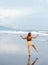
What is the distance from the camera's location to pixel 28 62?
13.5m

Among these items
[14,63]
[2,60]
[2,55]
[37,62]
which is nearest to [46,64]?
[37,62]

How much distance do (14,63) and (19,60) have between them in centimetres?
108

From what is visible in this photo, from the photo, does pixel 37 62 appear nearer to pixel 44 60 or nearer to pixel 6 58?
pixel 44 60

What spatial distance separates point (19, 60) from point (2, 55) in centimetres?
199

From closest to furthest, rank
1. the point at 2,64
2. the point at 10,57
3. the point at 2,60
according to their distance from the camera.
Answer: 1. the point at 2,64
2. the point at 2,60
3. the point at 10,57

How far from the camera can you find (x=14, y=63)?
43.7 ft

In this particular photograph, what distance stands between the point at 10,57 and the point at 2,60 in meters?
0.98

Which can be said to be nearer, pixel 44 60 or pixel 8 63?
pixel 8 63

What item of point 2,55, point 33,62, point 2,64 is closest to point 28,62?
point 33,62

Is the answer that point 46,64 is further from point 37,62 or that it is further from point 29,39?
point 29,39

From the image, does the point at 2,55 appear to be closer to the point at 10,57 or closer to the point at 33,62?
the point at 10,57

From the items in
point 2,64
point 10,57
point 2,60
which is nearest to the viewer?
point 2,64

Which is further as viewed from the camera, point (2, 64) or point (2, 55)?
point (2, 55)

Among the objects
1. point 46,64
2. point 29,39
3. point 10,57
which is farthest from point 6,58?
point 46,64
